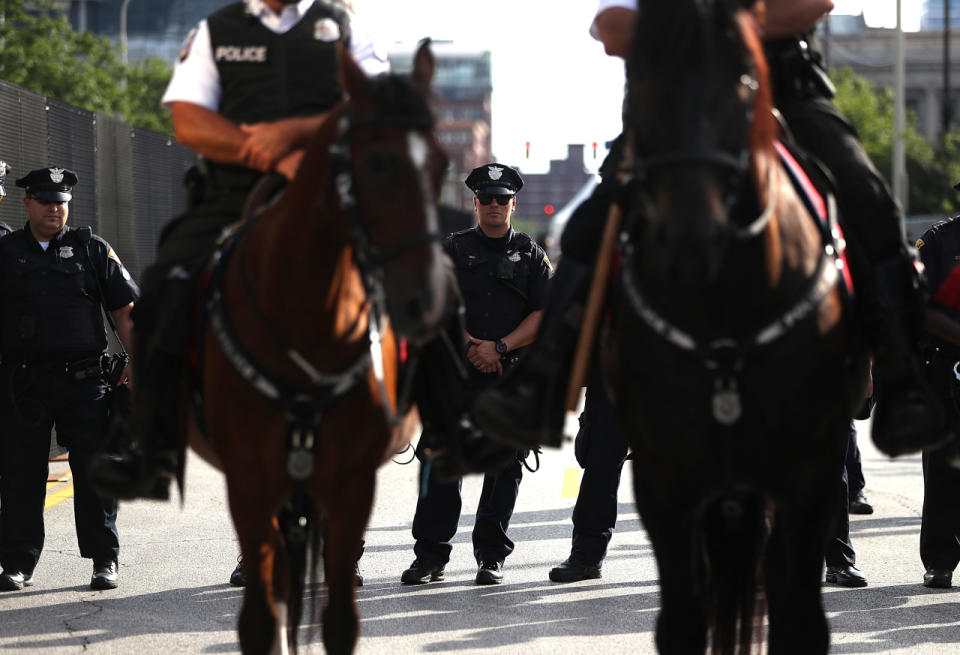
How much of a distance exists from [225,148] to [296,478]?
1345 millimetres

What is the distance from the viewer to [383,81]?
15.2 ft

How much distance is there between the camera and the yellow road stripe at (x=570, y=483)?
1310cm

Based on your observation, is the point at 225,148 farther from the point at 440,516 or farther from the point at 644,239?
the point at 440,516

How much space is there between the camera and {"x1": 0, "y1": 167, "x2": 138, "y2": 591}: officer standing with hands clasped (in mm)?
9484

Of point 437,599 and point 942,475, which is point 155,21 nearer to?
point 437,599

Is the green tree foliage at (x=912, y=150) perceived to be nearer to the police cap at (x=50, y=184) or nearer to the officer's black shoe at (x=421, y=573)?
the officer's black shoe at (x=421, y=573)

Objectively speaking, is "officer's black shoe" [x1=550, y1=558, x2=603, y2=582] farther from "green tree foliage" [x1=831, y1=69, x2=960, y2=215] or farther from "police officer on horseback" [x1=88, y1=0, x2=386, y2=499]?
"green tree foliage" [x1=831, y1=69, x2=960, y2=215]

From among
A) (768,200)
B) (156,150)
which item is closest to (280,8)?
(768,200)

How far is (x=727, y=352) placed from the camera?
447 centimetres

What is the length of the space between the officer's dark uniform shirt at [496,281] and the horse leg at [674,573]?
16.6 ft

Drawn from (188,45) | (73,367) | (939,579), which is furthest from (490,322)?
(188,45)

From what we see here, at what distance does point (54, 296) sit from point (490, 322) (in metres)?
2.83

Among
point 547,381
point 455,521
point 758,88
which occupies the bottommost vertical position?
point 455,521

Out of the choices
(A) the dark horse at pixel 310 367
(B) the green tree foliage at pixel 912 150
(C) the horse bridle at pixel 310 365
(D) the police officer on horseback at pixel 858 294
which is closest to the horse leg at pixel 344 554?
(A) the dark horse at pixel 310 367
